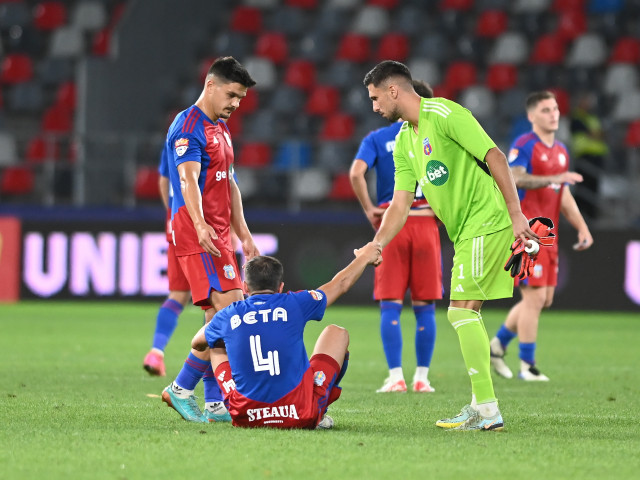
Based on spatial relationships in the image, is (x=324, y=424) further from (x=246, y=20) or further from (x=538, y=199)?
(x=246, y=20)

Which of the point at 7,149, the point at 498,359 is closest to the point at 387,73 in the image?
the point at 498,359

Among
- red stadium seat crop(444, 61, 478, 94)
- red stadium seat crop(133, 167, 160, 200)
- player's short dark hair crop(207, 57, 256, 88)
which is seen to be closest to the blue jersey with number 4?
player's short dark hair crop(207, 57, 256, 88)

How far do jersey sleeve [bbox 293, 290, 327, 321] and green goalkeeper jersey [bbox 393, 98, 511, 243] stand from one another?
95cm

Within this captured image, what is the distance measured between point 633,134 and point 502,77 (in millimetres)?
2746

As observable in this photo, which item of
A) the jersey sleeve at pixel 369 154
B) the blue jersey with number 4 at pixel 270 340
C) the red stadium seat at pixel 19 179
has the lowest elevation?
the blue jersey with number 4 at pixel 270 340

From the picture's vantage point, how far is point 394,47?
21.5 meters

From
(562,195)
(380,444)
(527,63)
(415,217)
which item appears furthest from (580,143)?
(380,444)

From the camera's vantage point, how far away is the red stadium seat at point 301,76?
21.5 metres

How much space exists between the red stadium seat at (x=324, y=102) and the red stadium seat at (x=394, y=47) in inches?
43.8

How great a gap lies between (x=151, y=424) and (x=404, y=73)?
2344 millimetres

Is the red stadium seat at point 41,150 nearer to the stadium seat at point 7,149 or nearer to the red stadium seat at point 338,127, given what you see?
the stadium seat at point 7,149

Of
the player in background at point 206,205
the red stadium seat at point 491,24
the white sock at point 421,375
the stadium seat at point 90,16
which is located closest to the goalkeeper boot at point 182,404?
the player in background at point 206,205

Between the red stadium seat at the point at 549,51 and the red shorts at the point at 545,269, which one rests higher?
the red stadium seat at the point at 549,51

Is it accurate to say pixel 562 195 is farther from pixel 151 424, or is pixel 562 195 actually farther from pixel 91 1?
pixel 91 1
